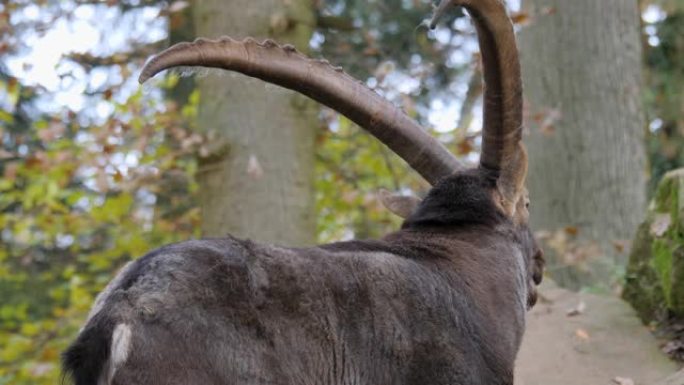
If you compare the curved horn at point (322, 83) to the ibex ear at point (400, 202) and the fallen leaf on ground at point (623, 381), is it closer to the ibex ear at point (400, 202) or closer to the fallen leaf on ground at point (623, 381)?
the ibex ear at point (400, 202)

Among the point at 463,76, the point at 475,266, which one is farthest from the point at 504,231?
the point at 463,76

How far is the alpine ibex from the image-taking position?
3.87 m

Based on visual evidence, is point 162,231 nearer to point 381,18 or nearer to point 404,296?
point 381,18

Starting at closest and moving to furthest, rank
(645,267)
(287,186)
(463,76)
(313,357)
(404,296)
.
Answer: (313,357), (404,296), (645,267), (287,186), (463,76)

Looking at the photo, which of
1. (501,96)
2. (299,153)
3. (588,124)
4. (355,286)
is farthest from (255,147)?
(355,286)

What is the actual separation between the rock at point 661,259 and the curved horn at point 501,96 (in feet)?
7.04

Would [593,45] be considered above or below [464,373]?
above

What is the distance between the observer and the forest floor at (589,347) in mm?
7188

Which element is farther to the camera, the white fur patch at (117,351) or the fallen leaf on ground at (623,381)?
the fallen leaf on ground at (623,381)

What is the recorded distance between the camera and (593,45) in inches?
468

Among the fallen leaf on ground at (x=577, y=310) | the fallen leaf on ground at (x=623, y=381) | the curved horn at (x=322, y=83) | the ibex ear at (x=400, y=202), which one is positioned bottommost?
the fallen leaf on ground at (x=623, y=381)

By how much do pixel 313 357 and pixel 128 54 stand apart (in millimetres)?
6905

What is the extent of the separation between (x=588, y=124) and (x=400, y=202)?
5.96 metres

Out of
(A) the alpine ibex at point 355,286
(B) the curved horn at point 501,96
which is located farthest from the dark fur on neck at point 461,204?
(B) the curved horn at point 501,96
